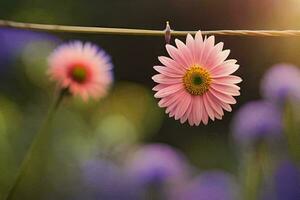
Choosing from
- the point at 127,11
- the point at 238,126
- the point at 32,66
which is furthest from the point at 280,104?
the point at 32,66

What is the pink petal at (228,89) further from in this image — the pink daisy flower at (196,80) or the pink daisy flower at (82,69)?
the pink daisy flower at (82,69)

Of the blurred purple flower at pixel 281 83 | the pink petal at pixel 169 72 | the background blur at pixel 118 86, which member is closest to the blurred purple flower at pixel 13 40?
the background blur at pixel 118 86

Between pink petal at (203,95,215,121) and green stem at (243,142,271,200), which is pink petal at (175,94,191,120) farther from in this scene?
green stem at (243,142,271,200)

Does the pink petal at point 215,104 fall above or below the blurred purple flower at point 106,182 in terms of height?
above

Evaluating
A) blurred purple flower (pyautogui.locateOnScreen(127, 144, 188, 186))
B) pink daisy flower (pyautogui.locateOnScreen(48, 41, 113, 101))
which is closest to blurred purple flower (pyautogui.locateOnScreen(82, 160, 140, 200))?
blurred purple flower (pyautogui.locateOnScreen(127, 144, 188, 186))

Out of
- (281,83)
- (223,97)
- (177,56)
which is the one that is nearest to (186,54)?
(177,56)

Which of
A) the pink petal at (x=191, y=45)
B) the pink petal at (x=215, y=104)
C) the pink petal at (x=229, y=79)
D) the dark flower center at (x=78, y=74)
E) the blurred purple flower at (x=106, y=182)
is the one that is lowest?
the blurred purple flower at (x=106, y=182)
